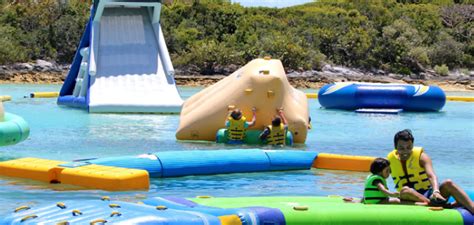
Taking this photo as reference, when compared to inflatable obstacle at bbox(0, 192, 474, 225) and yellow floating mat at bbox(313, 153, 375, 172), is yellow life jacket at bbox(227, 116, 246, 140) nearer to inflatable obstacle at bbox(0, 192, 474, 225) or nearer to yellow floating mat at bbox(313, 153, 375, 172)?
yellow floating mat at bbox(313, 153, 375, 172)

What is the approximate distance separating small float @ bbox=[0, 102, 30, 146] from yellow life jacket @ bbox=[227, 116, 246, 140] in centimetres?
283

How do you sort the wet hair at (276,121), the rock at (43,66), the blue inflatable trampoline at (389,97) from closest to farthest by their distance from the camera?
the wet hair at (276,121) → the blue inflatable trampoline at (389,97) → the rock at (43,66)

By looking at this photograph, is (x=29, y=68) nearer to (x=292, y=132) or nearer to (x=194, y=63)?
(x=194, y=63)

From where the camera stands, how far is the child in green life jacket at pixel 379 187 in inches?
247

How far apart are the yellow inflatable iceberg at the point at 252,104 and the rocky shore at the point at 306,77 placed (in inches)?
711

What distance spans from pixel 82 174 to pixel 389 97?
12.3 m

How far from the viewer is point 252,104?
12.3 metres

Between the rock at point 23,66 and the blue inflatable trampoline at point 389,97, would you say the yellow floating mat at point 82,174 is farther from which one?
the rock at point 23,66

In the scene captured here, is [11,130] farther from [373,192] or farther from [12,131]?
[373,192]

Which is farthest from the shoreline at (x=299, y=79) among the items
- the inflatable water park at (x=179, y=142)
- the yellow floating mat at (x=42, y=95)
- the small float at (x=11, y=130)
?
the small float at (x=11, y=130)

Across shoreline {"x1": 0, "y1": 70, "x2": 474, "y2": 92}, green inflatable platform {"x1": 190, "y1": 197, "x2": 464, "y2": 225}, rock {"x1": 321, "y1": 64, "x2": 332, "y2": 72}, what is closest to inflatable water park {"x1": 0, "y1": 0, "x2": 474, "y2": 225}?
green inflatable platform {"x1": 190, "y1": 197, "x2": 464, "y2": 225}

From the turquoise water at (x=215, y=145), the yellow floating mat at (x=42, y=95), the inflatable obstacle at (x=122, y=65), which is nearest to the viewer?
the turquoise water at (x=215, y=145)

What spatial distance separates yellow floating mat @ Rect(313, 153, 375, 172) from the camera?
32.4 feet

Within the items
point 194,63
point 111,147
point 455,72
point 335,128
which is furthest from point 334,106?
point 455,72
